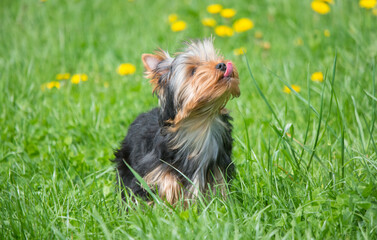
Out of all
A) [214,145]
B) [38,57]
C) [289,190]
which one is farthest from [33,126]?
[289,190]

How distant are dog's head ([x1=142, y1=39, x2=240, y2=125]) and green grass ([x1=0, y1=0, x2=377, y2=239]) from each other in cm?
23

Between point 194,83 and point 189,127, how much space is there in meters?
0.37

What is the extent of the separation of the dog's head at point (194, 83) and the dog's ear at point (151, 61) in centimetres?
8

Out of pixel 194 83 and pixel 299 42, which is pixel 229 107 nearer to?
pixel 194 83

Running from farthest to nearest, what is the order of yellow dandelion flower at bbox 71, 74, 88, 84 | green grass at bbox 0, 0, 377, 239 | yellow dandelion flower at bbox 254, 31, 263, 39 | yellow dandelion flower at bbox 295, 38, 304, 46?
yellow dandelion flower at bbox 254, 31, 263, 39 → yellow dandelion flower at bbox 295, 38, 304, 46 → yellow dandelion flower at bbox 71, 74, 88, 84 → green grass at bbox 0, 0, 377, 239

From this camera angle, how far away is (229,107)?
15.5 ft

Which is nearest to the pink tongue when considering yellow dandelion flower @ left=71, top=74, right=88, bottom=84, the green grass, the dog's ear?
the green grass

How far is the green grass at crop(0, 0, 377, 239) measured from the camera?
9.29ft

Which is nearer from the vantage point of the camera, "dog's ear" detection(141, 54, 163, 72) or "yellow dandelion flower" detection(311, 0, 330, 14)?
"dog's ear" detection(141, 54, 163, 72)

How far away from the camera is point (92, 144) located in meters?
4.58

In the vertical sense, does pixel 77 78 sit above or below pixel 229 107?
above

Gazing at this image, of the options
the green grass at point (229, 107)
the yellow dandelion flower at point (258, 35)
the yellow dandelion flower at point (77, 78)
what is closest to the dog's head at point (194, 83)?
the green grass at point (229, 107)

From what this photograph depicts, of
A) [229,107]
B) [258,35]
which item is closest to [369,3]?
[258,35]

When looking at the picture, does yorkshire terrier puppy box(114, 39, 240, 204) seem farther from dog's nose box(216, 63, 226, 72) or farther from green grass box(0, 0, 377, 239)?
green grass box(0, 0, 377, 239)
